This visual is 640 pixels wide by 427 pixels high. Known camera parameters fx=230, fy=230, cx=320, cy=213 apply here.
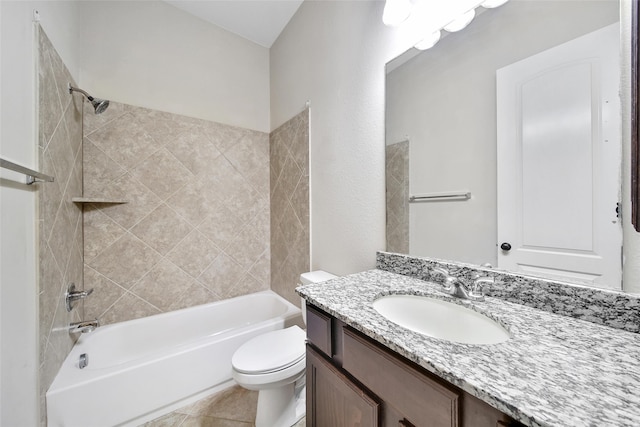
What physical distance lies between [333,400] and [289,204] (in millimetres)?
1455

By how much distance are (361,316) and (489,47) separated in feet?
3.56

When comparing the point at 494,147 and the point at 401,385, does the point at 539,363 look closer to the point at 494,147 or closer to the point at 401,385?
the point at 401,385

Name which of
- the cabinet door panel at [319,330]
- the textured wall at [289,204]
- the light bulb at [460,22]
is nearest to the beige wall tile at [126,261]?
the textured wall at [289,204]

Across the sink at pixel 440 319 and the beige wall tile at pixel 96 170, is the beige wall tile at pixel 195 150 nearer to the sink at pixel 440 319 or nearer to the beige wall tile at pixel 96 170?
the beige wall tile at pixel 96 170

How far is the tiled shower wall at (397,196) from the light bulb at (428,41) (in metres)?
0.41

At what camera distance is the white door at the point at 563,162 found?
63cm

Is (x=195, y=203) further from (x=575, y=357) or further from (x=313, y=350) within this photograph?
(x=575, y=357)

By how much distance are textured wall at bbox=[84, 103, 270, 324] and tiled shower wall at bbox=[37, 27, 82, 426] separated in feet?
0.53

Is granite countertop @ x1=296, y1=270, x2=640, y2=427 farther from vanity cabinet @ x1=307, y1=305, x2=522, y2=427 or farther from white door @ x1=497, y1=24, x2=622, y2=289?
white door @ x1=497, y1=24, x2=622, y2=289

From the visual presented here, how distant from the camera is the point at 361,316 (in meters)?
0.66

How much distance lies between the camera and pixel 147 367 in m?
1.26

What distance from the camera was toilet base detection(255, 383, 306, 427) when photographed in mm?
1233

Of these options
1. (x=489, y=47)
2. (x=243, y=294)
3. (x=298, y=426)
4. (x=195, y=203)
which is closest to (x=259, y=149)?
(x=195, y=203)

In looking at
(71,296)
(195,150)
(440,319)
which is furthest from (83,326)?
(440,319)
